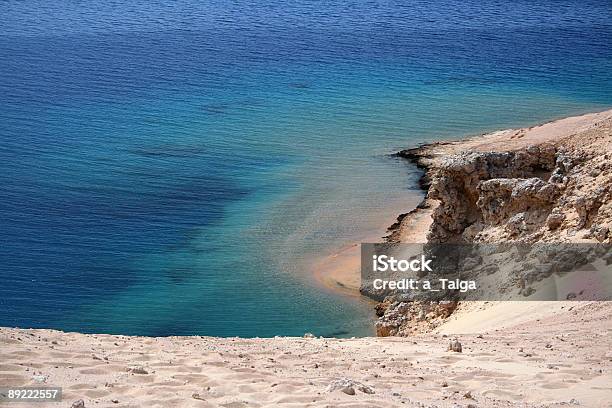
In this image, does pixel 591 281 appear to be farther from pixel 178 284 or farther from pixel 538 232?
pixel 178 284

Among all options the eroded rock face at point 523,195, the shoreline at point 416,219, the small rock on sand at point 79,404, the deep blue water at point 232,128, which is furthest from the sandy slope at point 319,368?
the deep blue water at point 232,128

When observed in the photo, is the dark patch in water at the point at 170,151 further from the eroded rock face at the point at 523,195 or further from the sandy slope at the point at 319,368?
the sandy slope at the point at 319,368

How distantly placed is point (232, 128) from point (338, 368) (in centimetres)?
2947

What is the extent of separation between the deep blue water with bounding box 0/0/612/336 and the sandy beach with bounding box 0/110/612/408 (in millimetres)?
8270

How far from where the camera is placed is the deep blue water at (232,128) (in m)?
22.5

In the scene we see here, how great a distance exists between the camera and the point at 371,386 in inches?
371

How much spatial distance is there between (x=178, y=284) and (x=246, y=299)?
213 cm

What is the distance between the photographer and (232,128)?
39156mm

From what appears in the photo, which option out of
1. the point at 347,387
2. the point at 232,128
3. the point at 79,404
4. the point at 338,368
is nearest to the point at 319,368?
the point at 338,368

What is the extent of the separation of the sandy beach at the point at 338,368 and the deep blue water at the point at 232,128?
8270mm

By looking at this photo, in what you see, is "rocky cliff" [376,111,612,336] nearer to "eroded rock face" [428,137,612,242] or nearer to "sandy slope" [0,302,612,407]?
"eroded rock face" [428,137,612,242]

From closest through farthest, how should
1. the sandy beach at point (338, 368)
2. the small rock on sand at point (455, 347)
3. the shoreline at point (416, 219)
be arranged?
the sandy beach at point (338, 368), the small rock on sand at point (455, 347), the shoreline at point (416, 219)

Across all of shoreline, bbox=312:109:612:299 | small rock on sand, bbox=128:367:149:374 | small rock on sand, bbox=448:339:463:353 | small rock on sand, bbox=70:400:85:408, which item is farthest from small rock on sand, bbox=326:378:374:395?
shoreline, bbox=312:109:612:299

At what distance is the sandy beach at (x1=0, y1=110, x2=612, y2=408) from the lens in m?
A: 8.78
